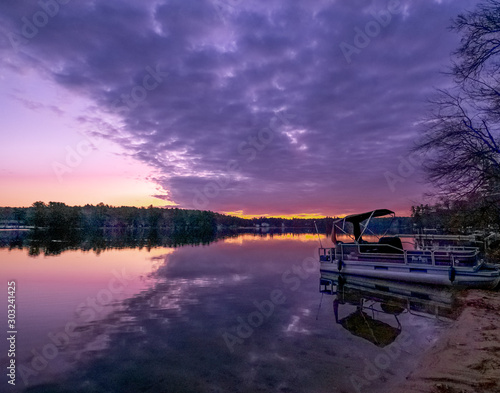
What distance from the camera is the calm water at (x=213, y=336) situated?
7.53 metres

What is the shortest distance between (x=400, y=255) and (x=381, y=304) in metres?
6.38

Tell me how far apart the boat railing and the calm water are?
2679 mm

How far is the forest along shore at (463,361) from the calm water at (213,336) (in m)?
0.58

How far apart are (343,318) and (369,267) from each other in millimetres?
10584

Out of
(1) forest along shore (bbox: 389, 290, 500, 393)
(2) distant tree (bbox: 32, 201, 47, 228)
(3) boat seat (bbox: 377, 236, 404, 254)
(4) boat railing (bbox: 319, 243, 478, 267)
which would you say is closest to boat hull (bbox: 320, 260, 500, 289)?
(4) boat railing (bbox: 319, 243, 478, 267)

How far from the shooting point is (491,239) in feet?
126

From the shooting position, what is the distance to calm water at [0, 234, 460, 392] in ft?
24.7

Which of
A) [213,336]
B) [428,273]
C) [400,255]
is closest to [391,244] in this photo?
[400,255]

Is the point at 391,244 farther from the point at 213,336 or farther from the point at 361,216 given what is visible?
the point at 213,336

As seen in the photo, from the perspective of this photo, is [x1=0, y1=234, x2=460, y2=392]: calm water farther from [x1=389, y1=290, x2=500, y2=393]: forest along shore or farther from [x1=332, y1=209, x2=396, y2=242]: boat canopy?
[x1=332, y1=209, x2=396, y2=242]: boat canopy

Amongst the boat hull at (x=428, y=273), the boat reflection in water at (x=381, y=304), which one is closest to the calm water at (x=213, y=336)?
the boat reflection in water at (x=381, y=304)

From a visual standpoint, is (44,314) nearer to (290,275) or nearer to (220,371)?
(220,371)

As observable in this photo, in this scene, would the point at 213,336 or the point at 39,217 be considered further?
the point at 39,217

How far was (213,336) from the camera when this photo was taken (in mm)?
10828
